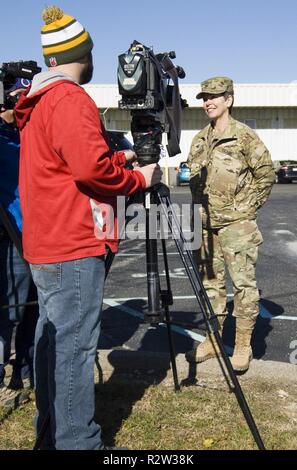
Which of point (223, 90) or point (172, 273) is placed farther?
point (172, 273)

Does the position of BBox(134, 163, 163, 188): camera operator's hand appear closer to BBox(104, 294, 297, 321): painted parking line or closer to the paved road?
the paved road

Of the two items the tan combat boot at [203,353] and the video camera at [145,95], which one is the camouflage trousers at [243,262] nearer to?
the tan combat boot at [203,353]

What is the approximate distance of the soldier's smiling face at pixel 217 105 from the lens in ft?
14.1

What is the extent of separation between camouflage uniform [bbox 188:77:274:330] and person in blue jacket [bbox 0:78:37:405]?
1.43 metres

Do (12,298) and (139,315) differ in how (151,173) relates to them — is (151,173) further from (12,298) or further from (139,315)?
(139,315)

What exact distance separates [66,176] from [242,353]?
7.37 feet

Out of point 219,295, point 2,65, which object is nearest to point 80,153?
point 2,65

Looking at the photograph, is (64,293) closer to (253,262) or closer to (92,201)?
(92,201)

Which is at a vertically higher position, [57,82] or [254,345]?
[57,82]

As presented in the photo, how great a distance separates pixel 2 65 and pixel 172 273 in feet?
15.8

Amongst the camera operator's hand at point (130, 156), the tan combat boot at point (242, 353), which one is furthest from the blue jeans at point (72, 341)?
the tan combat boot at point (242, 353)

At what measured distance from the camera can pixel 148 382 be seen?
13.1 feet

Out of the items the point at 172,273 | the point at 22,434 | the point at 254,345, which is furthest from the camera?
the point at 172,273

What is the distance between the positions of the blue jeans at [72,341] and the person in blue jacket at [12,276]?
2.36 feet
